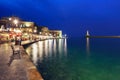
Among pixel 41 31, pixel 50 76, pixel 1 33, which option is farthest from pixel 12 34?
pixel 41 31

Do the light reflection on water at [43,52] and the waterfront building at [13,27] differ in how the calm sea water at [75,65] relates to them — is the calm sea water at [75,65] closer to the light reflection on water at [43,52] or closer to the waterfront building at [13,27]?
the light reflection on water at [43,52]

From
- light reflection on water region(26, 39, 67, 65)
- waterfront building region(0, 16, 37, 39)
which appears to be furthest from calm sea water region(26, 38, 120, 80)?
waterfront building region(0, 16, 37, 39)

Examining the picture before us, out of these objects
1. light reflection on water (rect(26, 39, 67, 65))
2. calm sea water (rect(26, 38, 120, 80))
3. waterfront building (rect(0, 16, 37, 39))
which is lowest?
calm sea water (rect(26, 38, 120, 80))

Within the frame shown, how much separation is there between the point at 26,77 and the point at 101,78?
1154cm

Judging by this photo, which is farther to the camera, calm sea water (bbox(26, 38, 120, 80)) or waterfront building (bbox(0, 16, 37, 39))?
waterfront building (bbox(0, 16, 37, 39))

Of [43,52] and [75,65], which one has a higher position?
[43,52]

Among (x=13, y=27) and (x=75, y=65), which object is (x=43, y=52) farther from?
(x=13, y=27)

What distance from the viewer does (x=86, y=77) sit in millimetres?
21516

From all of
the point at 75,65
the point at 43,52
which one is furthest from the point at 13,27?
the point at 75,65

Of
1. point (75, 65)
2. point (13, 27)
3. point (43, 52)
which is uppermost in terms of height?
point (13, 27)

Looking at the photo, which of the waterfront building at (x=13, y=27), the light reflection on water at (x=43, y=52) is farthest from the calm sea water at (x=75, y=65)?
the waterfront building at (x=13, y=27)

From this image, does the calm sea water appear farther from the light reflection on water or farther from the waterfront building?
the waterfront building

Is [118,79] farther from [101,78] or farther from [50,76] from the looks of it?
[50,76]

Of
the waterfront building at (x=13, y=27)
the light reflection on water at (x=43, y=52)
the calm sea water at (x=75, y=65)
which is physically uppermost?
the waterfront building at (x=13, y=27)
